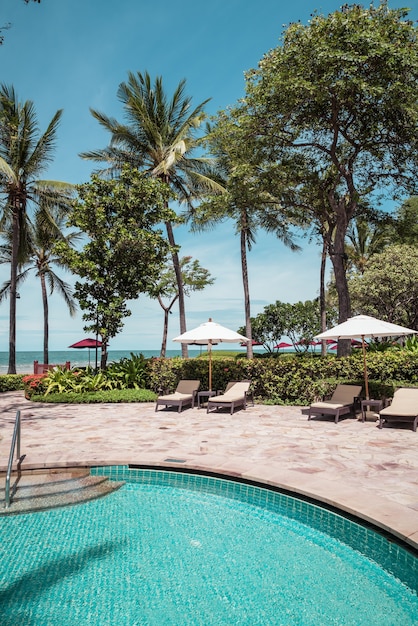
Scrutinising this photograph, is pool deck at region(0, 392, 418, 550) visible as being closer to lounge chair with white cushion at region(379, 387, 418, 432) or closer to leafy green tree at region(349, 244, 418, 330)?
lounge chair with white cushion at region(379, 387, 418, 432)

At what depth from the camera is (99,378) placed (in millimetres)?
15234

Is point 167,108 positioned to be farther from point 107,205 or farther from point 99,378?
point 99,378

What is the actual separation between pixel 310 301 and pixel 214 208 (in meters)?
20.0

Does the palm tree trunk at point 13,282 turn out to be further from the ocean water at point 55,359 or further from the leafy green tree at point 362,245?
the ocean water at point 55,359

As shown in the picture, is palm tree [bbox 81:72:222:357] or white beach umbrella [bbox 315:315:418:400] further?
palm tree [bbox 81:72:222:357]

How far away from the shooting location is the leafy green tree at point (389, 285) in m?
26.2

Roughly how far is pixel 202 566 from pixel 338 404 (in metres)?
7.02

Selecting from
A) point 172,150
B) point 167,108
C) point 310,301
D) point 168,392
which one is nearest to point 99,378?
point 168,392

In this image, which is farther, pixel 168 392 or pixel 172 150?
pixel 172 150

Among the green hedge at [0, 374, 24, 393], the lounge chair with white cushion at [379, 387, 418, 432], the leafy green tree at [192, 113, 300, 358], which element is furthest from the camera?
the green hedge at [0, 374, 24, 393]

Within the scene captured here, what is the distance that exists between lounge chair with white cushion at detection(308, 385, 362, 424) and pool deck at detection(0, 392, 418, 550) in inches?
10.2

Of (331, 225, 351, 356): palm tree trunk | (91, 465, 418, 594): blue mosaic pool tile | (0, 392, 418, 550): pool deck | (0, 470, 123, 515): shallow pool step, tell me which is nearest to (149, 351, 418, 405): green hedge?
(0, 392, 418, 550): pool deck

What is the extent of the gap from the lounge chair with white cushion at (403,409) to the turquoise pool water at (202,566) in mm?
4815

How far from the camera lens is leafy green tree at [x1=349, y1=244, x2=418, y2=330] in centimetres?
2622
